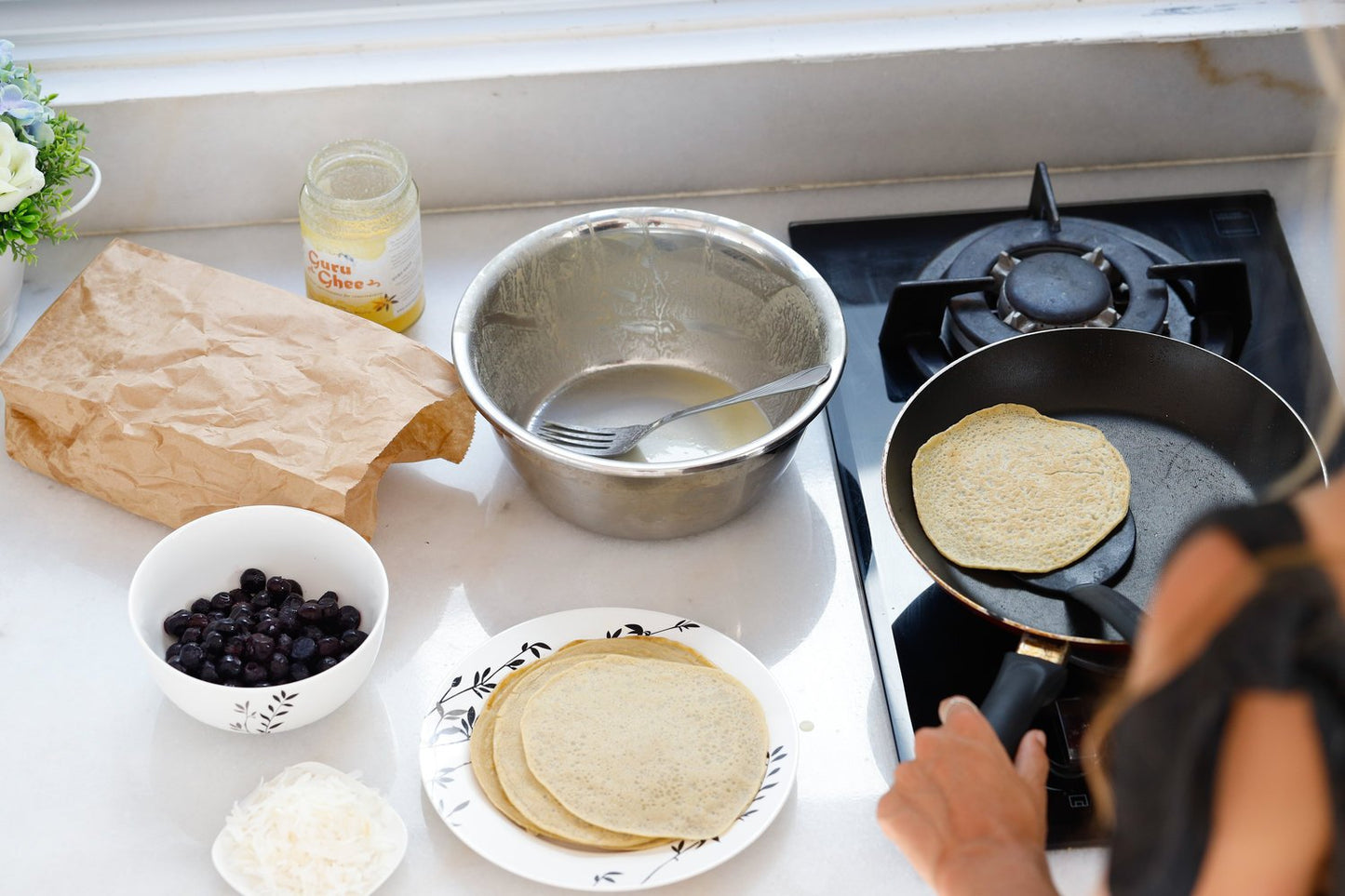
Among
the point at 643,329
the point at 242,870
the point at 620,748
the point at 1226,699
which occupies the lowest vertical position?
the point at 242,870

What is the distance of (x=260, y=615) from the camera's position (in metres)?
0.93

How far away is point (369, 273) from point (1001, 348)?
576mm

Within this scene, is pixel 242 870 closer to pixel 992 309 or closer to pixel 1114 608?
pixel 1114 608

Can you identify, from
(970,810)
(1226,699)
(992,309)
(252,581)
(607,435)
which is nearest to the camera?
(1226,699)

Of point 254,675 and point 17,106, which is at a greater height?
point 17,106

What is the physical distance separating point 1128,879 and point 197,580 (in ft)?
2.40

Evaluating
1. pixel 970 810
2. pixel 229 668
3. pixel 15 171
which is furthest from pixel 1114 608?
pixel 15 171

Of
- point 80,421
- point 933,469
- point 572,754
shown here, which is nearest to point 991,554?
point 933,469

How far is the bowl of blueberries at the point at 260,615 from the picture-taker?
0.88m

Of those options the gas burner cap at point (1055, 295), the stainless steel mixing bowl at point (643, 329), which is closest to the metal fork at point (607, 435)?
the stainless steel mixing bowl at point (643, 329)

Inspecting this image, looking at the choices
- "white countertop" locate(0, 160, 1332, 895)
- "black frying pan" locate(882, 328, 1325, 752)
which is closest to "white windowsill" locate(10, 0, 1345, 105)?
"white countertop" locate(0, 160, 1332, 895)

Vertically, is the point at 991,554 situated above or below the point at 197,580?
above

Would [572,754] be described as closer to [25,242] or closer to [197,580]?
[197,580]

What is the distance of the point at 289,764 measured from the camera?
0.92m
